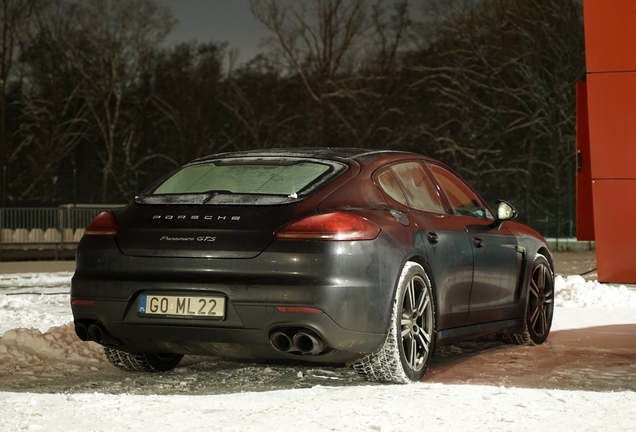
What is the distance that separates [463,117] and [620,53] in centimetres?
2651

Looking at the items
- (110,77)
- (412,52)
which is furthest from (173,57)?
(412,52)

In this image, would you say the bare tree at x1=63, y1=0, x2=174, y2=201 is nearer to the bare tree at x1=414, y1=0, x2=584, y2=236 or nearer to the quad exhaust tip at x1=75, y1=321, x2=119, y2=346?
the bare tree at x1=414, y1=0, x2=584, y2=236

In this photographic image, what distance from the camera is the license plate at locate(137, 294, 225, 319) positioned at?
6.09 m

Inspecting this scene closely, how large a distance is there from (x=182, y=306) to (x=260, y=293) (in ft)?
1.60

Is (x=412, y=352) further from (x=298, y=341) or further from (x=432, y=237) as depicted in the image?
(x=298, y=341)

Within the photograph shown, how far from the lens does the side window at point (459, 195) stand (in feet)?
25.5

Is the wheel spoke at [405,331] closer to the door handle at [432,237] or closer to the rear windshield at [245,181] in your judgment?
the door handle at [432,237]

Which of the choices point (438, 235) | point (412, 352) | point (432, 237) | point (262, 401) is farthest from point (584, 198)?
point (262, 401)

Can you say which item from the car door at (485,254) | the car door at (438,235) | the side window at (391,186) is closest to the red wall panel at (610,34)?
the car door at (485,254)

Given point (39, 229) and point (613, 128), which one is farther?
point (39, 229)

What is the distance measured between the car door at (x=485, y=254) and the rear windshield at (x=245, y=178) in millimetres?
1383

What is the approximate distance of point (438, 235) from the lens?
693 cm

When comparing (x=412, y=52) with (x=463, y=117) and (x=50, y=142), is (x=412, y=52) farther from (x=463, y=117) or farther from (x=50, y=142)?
(x=50, y=142)

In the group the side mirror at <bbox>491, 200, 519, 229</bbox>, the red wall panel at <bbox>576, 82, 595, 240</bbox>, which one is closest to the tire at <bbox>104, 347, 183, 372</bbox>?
the side mirror at <bbox>491, 200, 519, 229</bbox>
